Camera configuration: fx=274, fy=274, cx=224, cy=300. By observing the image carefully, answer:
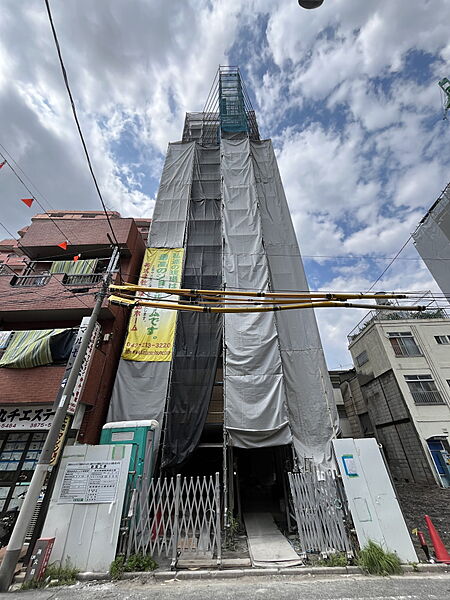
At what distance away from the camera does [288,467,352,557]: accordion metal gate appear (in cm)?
520

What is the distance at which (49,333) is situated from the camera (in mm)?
8617

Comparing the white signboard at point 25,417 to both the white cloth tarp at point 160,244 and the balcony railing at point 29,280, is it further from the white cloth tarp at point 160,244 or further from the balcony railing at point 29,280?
the balcony railing at point 29,280

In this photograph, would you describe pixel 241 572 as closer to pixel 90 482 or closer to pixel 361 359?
pixel 90 482

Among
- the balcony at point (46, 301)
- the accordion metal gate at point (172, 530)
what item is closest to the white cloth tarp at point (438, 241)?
the accordion metal gate at point (172, 530)

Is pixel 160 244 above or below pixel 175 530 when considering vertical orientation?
above

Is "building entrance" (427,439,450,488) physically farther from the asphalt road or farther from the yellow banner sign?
the yellow banner sign

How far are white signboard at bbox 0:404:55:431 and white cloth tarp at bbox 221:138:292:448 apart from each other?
17.4ft

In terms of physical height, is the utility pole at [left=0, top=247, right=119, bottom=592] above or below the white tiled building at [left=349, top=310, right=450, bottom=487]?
below

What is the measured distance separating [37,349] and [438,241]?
Answer: 15.0 m

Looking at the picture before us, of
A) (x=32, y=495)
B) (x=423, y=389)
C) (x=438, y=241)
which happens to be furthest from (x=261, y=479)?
(x=438, y=241)

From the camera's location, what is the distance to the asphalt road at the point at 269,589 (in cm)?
390

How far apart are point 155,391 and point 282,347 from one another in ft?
14.8

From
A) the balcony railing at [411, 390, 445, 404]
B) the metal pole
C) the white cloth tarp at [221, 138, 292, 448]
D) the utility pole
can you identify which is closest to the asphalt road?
the utility pole

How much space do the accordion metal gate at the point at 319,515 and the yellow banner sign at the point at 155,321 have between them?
18.1 ft
